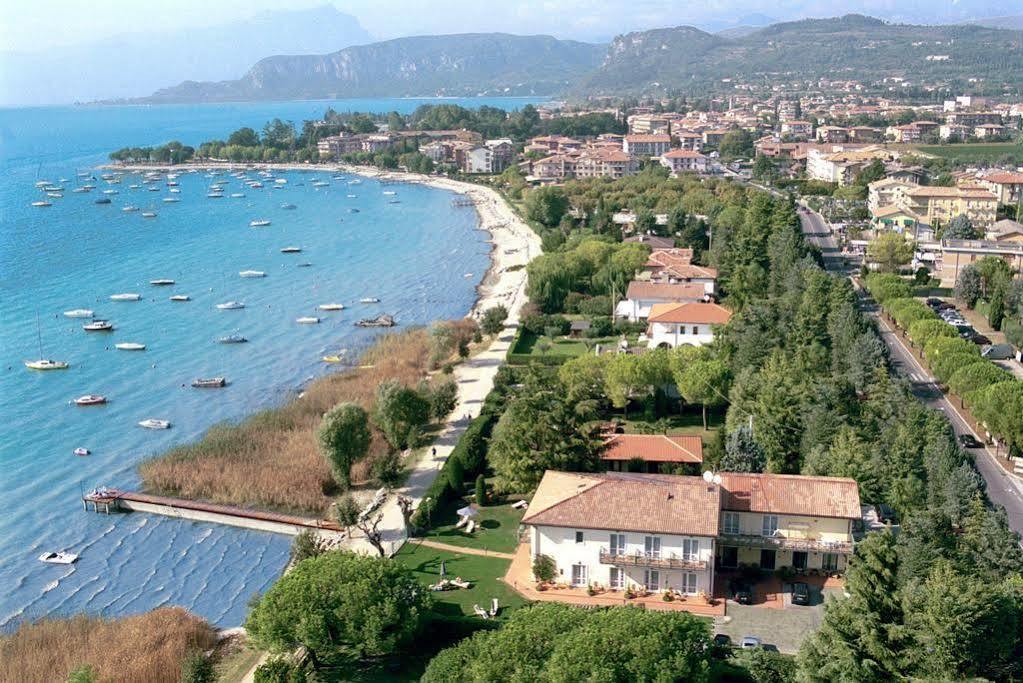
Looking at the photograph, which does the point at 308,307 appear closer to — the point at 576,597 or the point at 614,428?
the point at 614,428

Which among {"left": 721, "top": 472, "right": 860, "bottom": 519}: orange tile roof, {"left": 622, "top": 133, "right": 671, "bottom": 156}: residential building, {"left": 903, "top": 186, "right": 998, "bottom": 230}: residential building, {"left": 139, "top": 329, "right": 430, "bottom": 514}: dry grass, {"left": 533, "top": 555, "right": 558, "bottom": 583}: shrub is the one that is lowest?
{"left": 139, "top": 329, "right": 430, "bottom": 514}: dry grass

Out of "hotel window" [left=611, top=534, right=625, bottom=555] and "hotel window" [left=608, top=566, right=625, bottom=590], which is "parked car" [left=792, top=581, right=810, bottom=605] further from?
"hotel window" [left=611, top=534, right=625, bottom=555]

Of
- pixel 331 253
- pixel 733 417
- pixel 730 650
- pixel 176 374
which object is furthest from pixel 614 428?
pixel 331 253

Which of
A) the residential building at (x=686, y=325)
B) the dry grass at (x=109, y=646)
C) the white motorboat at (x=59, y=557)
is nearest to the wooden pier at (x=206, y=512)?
the white motorboat at (x=59, y=557)

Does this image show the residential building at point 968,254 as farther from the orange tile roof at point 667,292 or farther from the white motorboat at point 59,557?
the white motorboat at point 59,557

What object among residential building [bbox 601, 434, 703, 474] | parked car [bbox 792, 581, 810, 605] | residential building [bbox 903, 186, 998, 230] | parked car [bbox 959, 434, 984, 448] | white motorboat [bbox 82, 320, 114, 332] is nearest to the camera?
parked car [bbox 792, 581, 810, 605]

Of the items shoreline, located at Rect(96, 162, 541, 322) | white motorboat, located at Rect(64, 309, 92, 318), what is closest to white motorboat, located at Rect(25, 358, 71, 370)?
white motorboat, located at Rect(64, 309, 92, 318)
